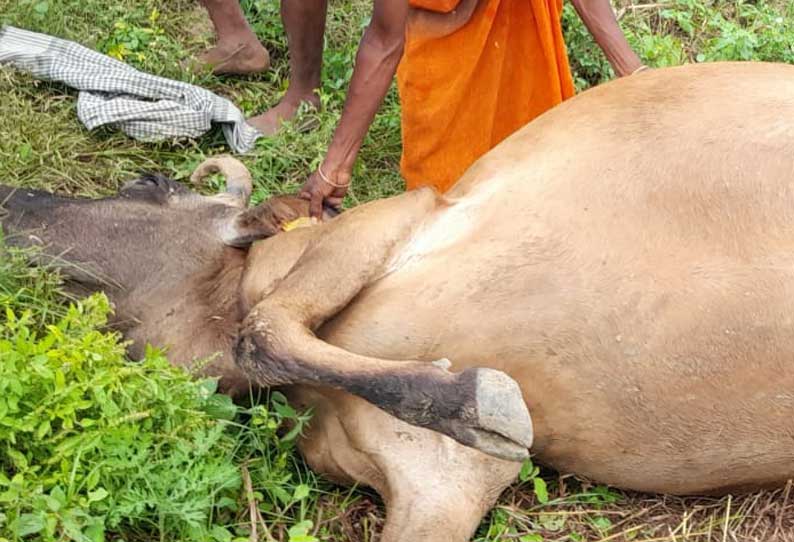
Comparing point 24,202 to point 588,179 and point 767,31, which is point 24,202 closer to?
point 588,179

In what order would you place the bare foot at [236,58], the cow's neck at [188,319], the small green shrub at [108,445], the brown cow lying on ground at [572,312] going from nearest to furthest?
the small green shrub at [108,445] < the brown cow lying on ground at [572,312] < the cow's neck at [188,319] < the bare foot at [236,58]

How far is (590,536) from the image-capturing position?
2920mm

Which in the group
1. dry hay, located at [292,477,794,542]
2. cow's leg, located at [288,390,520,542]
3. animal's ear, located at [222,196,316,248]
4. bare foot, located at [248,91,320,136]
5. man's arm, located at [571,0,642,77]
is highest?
man's arm, located at [571,0,642,77]

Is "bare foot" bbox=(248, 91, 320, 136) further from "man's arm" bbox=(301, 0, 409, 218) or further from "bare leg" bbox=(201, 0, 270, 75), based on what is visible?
"man's arm" bbox=(301, 0, 409, 218)

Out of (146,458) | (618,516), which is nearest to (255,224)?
(146,458)

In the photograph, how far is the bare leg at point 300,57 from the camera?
179 inches

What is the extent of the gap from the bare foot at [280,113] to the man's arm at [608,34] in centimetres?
118

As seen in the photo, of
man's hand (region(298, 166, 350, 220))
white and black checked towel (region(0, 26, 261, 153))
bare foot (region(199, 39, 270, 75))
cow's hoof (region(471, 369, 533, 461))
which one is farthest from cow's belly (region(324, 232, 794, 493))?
bare foot (region(199, 39, 270, 75))

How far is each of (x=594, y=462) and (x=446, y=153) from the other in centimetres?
164

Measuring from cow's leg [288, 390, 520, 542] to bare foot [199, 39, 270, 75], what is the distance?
2278 millimetres

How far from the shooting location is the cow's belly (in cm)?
264

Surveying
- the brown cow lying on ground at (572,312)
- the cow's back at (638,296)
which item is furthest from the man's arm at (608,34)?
the cow's back at (638,296)

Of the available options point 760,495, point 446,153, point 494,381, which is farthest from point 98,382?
point 446,153

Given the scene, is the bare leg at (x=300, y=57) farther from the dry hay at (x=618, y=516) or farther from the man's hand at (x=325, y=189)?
the dry hay at (x=618, y=516)
